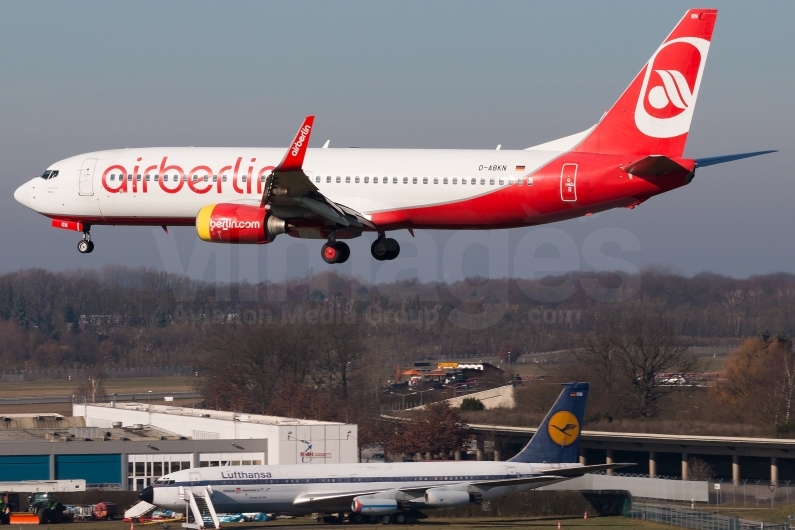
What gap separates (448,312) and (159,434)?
38.0 metres

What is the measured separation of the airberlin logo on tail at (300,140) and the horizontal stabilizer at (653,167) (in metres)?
11.1

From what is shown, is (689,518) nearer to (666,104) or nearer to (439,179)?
(666,104)

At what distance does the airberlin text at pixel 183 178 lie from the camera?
154 ft

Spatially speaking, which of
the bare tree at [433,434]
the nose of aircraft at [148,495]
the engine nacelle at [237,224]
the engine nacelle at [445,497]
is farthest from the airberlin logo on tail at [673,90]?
the bare tree at [433,434]

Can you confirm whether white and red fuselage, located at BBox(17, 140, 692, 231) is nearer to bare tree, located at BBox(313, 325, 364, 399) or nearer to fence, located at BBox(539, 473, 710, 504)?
fence, located at BBox(539, 473, 710, 504)

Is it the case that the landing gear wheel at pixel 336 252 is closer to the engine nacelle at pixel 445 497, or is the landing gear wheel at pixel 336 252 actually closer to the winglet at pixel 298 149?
the winglet at pixel 298 149

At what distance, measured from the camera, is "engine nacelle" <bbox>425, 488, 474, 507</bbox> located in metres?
54.7

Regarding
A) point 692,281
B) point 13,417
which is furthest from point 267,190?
point 692,281

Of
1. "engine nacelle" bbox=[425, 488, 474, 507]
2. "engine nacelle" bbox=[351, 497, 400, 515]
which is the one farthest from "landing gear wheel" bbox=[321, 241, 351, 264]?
"engine nacelle" bbox=[425, 488, 474, 507]

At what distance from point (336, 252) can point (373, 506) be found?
41.1 feet

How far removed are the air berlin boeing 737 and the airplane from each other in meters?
11.7

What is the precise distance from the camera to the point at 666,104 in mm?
45875

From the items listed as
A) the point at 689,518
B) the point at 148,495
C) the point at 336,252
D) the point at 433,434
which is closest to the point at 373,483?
the point at 148,495

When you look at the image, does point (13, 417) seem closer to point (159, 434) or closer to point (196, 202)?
point (159, 434)
